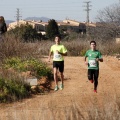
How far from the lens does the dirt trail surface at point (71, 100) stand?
4.69 meters

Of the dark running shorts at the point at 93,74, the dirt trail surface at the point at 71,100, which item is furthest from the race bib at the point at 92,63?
the dirt trail surface at the point at 71,100

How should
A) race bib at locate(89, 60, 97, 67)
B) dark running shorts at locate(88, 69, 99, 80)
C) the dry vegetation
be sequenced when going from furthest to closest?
1. dark running shorts at locate(88, 69, 99, 80)
2. race bib at locate(89, 60, 97, 67)
3. the dry vegetation

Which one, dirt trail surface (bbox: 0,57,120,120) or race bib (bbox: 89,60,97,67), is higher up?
race bib (bbox: 89,60,97,67)

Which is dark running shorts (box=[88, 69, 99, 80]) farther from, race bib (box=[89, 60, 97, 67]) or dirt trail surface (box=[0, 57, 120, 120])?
dirt trail surface (box=[0, 57, 120, 120])

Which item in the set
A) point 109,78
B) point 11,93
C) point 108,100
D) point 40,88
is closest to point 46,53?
point 109,78

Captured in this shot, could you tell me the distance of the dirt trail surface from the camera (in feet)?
15.4

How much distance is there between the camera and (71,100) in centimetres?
Result: 598

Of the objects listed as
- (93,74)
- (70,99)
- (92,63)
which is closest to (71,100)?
(70,99)

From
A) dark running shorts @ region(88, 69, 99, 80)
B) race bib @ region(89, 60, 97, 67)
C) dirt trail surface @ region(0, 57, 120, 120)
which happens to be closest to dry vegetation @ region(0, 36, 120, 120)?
dirt trail surface @ region(0, 57, 120, 120)

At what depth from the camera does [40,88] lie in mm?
12141

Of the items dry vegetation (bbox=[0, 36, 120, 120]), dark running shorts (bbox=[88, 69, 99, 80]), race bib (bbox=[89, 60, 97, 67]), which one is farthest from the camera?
dark running shorts (bbox=[88, 69, 99, 80])

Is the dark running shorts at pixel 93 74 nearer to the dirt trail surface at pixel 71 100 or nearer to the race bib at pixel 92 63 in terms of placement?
the race bib at pixel 92 63

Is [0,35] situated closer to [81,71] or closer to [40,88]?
[81,71]

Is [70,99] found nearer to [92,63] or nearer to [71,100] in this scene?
[92,63]
